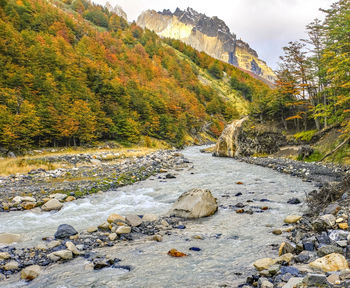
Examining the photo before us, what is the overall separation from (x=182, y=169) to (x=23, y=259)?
17.3 m

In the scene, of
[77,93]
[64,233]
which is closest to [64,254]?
[64,233]

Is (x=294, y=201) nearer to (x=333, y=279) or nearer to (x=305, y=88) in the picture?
Answer: (x=333, y=279)

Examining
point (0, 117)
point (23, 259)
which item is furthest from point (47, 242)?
point (0, 117)

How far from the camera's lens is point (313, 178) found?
15891 millimetres

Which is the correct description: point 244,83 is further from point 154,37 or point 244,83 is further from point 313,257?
point 313,257

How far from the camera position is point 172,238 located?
294 inches

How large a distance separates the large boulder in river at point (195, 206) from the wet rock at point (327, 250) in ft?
16.5

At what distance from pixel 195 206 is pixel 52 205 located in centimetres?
643

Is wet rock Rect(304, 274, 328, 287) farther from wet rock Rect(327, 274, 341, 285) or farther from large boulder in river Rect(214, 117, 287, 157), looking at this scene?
large boulder in river Rect(214, 117, 287, 157)

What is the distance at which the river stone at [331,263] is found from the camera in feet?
13.5

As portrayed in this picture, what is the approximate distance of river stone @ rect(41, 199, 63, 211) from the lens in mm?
10508

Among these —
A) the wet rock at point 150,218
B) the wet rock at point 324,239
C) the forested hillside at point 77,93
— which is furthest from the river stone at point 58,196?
the forested hillside at point 77,93

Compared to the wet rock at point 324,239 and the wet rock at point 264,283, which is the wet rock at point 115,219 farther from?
A: the wet rock at point 324,239

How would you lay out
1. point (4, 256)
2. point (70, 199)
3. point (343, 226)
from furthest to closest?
point (70, 199) < point (4, 256) < point (343, 226)
